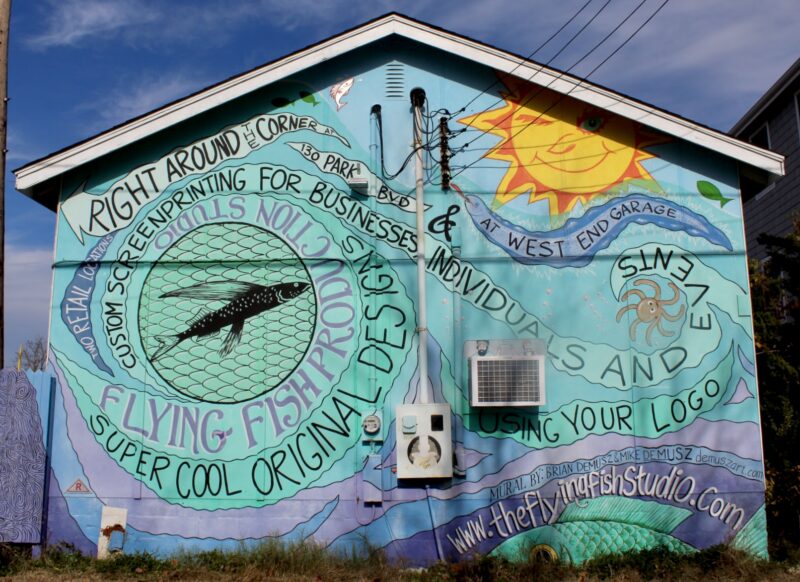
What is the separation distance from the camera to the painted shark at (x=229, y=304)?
9.16 metres

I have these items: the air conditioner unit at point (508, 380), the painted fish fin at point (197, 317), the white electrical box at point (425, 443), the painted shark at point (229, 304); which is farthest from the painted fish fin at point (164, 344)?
the air conditioner unit at point (508, 380)

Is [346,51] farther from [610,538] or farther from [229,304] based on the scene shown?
[610,538]

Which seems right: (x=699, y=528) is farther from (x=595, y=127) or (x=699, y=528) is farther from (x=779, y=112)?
(x=779, y=112)

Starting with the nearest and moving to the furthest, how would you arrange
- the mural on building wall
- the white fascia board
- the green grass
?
1. the green grass
2. the mural on building wall
3. the white fascia board

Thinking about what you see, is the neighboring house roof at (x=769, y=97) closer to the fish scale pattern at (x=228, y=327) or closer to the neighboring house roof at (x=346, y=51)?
the neighboring house roof at (x=346, y=51)

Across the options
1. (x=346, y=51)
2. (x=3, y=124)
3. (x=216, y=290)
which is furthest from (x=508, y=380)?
(x=3, y=124)

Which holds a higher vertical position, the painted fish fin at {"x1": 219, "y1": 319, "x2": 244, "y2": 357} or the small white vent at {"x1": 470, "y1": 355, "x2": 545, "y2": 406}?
the painted fish fin at {"x1": 219, "y1": 319, "x2": 244, "y2": 357}

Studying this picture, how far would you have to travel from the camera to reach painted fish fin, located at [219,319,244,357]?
911cm

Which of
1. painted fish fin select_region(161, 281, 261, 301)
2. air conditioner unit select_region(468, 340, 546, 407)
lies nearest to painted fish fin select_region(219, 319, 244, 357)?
painted fish fin select_region(161, 281, 261, 301)

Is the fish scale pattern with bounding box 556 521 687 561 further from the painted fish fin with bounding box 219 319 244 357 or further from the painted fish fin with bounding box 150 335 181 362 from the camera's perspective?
the painted fish fin with bounding box 150 335 181 362

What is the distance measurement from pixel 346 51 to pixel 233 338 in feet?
12.8

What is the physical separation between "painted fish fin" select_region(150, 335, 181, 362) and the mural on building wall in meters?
0.02

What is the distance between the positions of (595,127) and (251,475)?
6074 mm

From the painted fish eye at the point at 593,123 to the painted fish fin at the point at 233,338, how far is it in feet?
16.4
